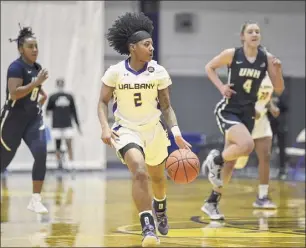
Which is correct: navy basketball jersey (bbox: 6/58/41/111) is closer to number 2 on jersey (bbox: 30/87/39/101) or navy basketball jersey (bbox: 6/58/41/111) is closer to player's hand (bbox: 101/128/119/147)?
number 2 on jersey (bbox: 30/87/39/101)

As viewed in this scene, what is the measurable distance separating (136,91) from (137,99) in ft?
0.23

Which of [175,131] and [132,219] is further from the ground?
[175,131]

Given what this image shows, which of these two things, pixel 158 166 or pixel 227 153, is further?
pixel 227 153

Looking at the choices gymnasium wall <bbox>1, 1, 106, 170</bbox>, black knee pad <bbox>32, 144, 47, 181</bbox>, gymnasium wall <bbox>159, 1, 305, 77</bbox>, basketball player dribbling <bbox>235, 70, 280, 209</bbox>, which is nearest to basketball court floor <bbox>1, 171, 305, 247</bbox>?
basketball player dribbling <bbox>235, 70, 280, 209</bbox>

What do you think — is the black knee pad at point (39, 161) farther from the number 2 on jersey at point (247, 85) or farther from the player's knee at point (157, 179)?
the number 2 on jersey at point (247, 85)

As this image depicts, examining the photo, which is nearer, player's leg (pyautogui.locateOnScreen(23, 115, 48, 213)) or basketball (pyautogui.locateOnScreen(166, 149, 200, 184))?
basketball (pyautogui.locateOnScreen(166, 149, 200, 184))

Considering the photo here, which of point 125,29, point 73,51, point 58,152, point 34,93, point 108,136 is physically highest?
point 73,51

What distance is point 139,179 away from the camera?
234 inches

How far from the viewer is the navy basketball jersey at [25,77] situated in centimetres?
810

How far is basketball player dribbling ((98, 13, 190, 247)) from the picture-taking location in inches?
243

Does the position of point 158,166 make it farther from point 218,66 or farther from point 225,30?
point 225,30

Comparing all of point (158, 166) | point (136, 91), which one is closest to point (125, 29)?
point (136, 91)

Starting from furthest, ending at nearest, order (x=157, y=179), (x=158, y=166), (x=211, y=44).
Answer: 1. (x=211, y=44)
2. (x=157, y=179)
3. (x=158, y=166)

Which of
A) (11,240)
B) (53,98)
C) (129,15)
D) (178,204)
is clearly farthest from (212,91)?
(129,15)
